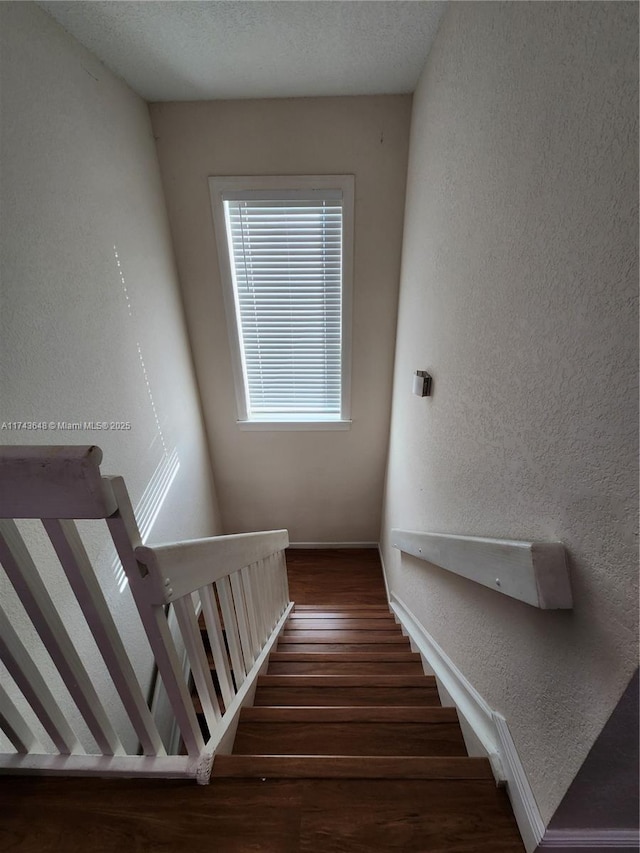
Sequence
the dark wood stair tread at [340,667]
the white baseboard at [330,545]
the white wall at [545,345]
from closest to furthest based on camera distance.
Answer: the white wall at [545,345], the dark wood stair tread at [340,667], the white baseboard at [330,545]

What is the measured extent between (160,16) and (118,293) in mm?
1115

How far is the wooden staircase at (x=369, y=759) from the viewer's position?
81 centimetres

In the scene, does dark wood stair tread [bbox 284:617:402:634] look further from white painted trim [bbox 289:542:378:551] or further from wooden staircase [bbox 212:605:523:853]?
white painted trim [bbox 289:542:378:551]

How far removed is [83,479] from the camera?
0.57 metres

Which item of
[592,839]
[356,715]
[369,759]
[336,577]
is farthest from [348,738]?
[336,577]

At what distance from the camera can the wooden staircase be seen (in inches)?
31.9

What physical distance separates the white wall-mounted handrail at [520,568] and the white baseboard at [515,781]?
1.23 ft

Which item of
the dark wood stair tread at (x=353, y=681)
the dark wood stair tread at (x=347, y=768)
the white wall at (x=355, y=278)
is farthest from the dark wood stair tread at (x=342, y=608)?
the dark wood stair tread at (x=347, y=768)

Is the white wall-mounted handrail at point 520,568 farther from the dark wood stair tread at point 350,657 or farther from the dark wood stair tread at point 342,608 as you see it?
the dark wood stair tread at point 342,608

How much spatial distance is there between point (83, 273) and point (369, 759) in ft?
6.25

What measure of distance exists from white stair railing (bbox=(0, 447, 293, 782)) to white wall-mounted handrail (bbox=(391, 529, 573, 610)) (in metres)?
0.67

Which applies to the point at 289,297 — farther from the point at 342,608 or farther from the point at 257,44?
the point at 342,608

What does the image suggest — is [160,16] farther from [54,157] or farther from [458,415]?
[458,415]

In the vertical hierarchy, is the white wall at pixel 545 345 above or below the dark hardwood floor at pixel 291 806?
above
